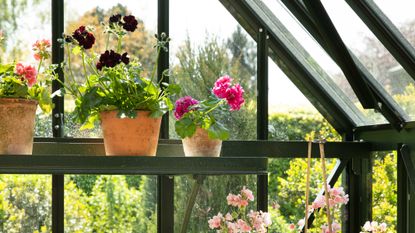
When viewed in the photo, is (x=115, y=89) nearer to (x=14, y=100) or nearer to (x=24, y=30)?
(x=14, y=100)

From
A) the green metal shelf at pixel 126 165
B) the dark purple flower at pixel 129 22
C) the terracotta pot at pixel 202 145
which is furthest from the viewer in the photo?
the terracotta pot at pixel 202 145

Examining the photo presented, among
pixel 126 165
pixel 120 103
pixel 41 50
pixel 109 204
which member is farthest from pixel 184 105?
pixel 109 204

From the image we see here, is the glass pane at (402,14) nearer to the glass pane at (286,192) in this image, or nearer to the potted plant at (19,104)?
the glass pane at (286,192)

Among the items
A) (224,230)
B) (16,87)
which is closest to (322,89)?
(224,230)

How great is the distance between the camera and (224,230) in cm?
448

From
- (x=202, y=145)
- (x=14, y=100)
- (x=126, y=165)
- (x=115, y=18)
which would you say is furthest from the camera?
(x=202, y=145)

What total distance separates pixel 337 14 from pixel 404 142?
39.5 inches

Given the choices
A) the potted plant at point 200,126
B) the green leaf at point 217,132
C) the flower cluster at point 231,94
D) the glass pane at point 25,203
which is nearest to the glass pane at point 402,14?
the flower cluster at point 231,94

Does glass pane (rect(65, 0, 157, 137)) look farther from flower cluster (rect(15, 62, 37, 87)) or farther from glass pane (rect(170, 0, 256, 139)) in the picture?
flower cluster (rect(15, 62, 37, 87))

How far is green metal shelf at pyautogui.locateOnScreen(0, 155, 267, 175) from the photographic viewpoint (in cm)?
327

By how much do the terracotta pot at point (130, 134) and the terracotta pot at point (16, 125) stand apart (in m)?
0.35

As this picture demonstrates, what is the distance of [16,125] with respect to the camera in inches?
136

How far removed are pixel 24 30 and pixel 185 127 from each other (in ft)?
6.84

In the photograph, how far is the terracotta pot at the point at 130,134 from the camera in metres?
3.55
